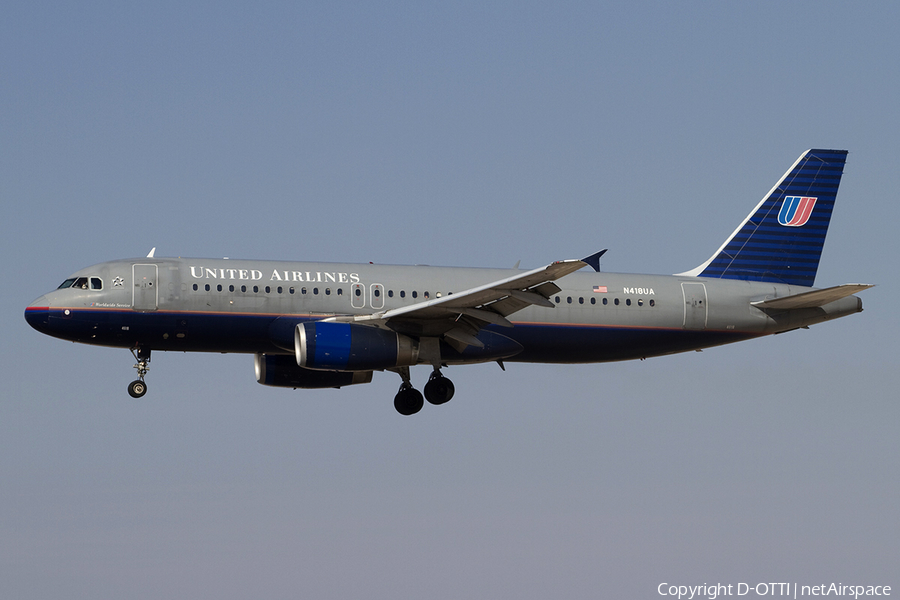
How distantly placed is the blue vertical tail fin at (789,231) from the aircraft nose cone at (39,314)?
20.1 metres

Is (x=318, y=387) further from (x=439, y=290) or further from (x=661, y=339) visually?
(x=661, y=339)

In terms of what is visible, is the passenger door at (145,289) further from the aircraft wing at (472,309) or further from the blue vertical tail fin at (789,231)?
the blue vertical tail fin at (789,231)

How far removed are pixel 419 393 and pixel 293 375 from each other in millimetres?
4345

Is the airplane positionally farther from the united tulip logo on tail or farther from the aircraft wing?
the united tulip logo on tail

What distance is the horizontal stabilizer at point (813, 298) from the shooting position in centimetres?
3709

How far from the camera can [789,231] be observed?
140 ft

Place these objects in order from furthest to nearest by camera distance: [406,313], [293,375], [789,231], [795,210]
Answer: [795,210] < [789,231] < [293,375] < [406,313]

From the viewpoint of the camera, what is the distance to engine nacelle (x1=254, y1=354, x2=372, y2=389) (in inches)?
1591

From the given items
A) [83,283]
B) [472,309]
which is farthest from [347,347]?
[83,283]

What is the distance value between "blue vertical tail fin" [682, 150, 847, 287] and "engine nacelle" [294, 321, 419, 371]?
11.5 metres

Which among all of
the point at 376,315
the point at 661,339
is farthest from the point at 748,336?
the point at 376,315

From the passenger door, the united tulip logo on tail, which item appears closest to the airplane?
the passenger door

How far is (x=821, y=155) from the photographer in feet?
144

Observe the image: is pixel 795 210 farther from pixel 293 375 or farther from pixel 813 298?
pixel 293 375
